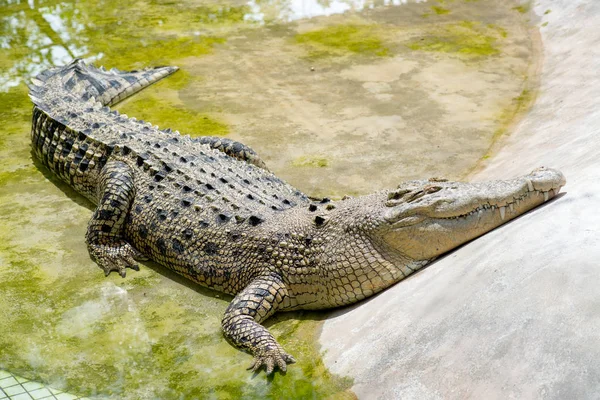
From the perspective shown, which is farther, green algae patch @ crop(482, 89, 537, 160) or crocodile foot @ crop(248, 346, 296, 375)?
green algae patch @ crop(482, 89, 537, 160)

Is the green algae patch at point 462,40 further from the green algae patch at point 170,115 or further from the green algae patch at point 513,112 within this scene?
the green algae patch at point 170,115

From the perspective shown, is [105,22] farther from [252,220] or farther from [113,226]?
[252,220]

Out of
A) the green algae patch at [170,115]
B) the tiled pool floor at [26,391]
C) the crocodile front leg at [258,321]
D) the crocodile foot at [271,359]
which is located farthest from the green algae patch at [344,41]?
the tiled pool floor at [26,391]

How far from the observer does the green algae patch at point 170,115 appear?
7043mm

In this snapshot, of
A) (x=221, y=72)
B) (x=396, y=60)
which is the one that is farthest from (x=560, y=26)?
(x=221, y=72)

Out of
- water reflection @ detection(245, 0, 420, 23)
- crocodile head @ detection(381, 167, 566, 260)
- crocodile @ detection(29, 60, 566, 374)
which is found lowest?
water reflection @ detection(245, 0, 420, 23)

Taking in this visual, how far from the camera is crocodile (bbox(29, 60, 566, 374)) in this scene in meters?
4.14

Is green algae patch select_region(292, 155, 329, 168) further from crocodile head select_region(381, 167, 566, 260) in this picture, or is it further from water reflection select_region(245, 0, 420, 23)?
water reflection select_region(245, 0, 420, 23)

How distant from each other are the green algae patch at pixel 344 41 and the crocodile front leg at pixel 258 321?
198 inches

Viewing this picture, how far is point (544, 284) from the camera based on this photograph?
3.44m

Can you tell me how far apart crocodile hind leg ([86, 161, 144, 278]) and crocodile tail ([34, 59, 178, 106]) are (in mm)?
1847

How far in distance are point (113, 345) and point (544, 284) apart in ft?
7.94

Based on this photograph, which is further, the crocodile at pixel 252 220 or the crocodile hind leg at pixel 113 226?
the crocodile hind leg at pixel 113 226

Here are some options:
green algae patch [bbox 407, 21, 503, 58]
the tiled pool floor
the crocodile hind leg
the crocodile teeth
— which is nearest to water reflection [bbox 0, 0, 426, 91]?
green algae patch [bbox 407, 21, 503, 58]
